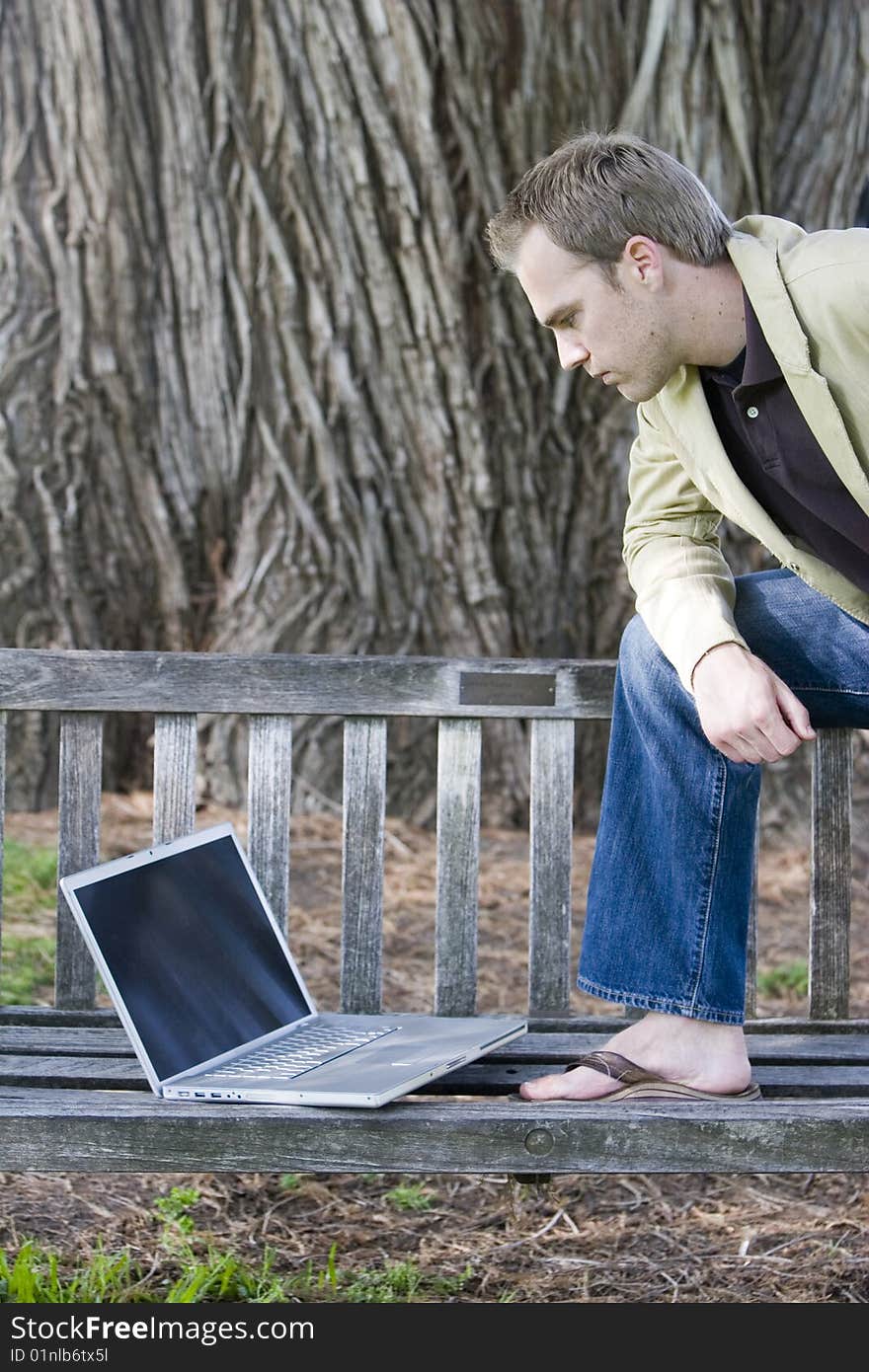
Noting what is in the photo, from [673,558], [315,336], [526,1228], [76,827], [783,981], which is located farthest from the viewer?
[315,336]

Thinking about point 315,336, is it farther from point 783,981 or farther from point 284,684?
point 783,981

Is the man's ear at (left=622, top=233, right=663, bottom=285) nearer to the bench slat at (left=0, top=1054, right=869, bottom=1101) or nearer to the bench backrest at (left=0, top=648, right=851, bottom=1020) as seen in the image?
the bench backrest at (left=0, top=648, right=851, bottom=1020)

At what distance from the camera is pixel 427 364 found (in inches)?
176

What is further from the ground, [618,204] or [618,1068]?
[618,204]

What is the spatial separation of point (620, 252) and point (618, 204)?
0.07m

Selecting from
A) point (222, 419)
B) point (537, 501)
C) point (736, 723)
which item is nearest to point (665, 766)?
point (736, 723)

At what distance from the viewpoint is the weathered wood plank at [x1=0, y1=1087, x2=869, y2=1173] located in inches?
81.5

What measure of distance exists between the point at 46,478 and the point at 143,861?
2.52 m

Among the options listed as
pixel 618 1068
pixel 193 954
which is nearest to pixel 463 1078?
pixel 618 1068

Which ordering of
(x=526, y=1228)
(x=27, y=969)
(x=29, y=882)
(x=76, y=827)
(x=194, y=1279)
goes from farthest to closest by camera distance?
(x=29, y=882) < (x=27, y=969) < (x=526, y=1228) < (x=76, y=827) < (x=194, y=1279)

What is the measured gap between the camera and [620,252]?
223 centimetres

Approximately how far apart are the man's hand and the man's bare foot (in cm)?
43

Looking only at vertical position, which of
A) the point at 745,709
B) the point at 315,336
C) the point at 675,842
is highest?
the point at 315,336

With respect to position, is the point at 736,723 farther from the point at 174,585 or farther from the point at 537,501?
the point at 174,585
